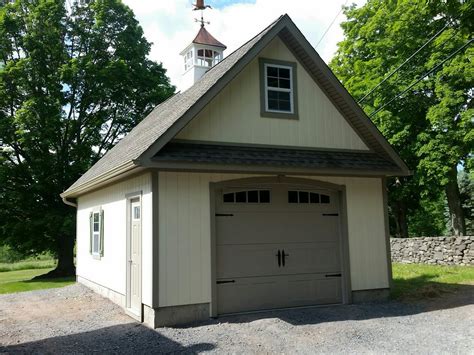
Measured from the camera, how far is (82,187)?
13133 mm

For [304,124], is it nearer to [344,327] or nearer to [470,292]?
[344,327]

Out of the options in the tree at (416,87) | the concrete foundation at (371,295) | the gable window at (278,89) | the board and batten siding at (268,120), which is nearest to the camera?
the board and batten siding at (268,120)

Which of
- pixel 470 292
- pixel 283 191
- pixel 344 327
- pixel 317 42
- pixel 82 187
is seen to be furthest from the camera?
pixel 317 42

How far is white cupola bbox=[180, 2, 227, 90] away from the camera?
51.0ft

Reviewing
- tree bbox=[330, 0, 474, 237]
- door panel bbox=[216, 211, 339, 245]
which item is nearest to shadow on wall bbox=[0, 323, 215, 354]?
door panel bbox=[216, 211, 339, 245]

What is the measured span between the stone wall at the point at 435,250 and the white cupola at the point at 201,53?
454 inches

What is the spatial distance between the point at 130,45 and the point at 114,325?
18523mm

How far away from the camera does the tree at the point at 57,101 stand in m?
21.2

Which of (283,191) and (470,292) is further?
(470,292)

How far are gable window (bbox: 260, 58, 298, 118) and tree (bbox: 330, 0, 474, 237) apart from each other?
8.08 m

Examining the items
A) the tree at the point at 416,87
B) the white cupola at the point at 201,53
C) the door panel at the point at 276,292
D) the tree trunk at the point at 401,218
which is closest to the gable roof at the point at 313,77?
the door panel at the point at 276,292

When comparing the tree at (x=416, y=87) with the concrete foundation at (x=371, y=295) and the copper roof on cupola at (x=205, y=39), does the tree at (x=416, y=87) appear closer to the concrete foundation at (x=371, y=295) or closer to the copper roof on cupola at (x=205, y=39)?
the copper roof on cupola at (x=205, y=39)

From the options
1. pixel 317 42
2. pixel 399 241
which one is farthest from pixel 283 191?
pixel 399 241

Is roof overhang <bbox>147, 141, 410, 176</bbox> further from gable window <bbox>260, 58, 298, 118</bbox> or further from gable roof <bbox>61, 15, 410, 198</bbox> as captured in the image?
gable window <bbox>260, 58, 298, 118</bbox>
